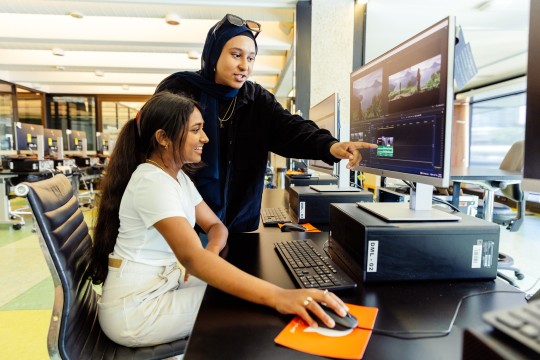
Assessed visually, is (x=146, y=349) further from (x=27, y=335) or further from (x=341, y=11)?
(x=341, y=11)

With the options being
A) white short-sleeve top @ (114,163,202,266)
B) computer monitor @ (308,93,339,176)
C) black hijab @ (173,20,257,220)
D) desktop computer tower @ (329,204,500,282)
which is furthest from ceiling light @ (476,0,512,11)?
white short-sleeve top @ (114,163,202,266)

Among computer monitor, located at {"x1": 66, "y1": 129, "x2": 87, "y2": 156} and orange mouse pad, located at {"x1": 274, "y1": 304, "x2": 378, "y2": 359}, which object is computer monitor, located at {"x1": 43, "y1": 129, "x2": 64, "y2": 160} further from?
orange mouse pad, located at {"x1": 274, "y1": 304, "x2": 378, "y2": 359}

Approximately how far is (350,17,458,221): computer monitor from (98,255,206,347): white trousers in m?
0.58

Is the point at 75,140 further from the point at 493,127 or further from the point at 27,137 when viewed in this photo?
the point at 493,127

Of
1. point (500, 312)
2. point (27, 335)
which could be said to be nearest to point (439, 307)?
point (500, 312)

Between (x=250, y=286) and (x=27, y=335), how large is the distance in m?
1.80

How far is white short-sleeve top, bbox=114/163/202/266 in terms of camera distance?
0.85 metres

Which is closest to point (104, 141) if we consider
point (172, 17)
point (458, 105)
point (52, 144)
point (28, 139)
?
point (52, 144)

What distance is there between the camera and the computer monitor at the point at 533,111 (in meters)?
→ 0.57

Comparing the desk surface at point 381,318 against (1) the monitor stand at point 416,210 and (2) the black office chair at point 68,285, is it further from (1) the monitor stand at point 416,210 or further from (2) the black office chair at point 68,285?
(2) the black office chair at point 68,285

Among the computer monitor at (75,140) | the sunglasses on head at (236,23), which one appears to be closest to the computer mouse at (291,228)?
the sunglasses on head at (236,23)

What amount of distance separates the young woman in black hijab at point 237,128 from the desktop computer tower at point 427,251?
0.54 metres

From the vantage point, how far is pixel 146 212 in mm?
862

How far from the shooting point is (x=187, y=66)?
647cm
